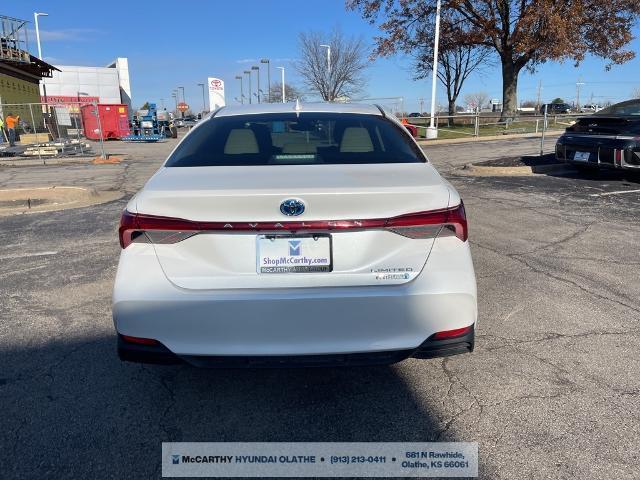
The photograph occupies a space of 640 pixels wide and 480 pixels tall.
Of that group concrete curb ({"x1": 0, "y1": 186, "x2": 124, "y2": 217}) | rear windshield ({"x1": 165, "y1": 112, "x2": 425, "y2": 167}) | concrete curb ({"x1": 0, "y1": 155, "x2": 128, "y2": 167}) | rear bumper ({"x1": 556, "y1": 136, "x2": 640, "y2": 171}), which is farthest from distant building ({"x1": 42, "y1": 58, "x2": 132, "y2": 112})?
rear windshield ({"x1": 165, "y1": 112, "x2": 425, "y2": 167})

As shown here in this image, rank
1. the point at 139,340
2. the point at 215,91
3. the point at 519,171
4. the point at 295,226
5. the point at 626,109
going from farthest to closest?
1. the point at 215,91
2. the point at 519,171
3. the point at 626,109
4. the point at 139,340
5. the point at 295,226

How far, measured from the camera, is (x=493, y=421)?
8.79 feet

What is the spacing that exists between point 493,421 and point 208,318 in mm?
1576

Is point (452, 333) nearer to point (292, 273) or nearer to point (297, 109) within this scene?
point (292, 273)

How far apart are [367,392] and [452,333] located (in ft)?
2.37

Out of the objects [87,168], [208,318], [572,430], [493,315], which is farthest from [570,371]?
[87,168]

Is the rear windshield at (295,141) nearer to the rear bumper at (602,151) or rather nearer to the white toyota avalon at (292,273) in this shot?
the white toyota avalon at (292,273)

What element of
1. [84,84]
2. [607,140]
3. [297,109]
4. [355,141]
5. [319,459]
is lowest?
[319,459]

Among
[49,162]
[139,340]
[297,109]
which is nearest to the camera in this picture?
[139,340]

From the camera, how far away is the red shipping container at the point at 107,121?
113 ft

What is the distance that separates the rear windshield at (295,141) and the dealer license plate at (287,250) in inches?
27.7

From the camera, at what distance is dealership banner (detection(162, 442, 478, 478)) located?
2371 millimetres

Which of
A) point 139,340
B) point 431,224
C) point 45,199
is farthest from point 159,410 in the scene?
point 45,199

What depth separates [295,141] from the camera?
3.36m
